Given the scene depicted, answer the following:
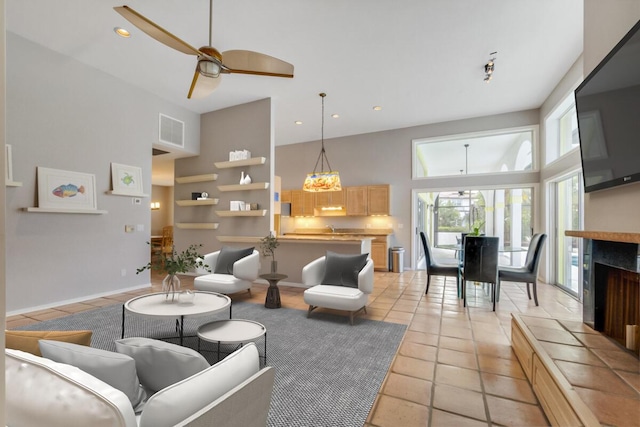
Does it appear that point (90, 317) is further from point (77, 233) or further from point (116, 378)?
point (116, 378)

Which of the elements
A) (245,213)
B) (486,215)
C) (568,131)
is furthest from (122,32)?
(486,215)

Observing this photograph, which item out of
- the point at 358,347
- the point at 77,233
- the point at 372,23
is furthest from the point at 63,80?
the point at 358,347

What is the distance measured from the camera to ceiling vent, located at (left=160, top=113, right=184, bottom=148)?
536 cm

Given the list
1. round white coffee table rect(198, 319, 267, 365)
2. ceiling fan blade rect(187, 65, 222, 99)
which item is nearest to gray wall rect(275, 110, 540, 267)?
ceiling fan blade rect(187, 65, 222, 99)

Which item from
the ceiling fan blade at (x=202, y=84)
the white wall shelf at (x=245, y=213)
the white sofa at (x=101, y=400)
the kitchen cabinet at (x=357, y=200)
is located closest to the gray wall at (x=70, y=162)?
the white wall shelf at (x=245, y=213)

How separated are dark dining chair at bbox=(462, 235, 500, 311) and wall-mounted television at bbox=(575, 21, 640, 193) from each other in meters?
1.55

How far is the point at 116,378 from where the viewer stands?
101 centimetres

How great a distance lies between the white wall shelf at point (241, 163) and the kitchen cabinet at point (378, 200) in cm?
300

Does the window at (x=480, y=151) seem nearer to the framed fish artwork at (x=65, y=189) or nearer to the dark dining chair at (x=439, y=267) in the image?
the dark dining chair at (x=439, y=267)

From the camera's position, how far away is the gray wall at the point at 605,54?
1919 mm

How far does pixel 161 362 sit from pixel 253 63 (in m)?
2.60

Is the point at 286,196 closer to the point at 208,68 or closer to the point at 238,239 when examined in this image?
the point at 238,239

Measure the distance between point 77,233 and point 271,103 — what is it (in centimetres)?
367

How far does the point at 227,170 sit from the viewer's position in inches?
229
